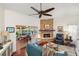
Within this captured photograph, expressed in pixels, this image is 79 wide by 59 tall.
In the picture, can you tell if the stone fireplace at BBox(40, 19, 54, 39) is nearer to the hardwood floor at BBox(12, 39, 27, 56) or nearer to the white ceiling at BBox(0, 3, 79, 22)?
the white ceiling at BBox(0, 3, 79, 22)

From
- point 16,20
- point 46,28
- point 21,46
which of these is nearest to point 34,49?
point 21,46

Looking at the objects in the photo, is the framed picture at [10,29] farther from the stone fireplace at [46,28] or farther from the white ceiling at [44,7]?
the stone fireplace at [46,28]

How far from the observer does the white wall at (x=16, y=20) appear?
1859 millimetres

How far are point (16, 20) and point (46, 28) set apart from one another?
17.9 inches

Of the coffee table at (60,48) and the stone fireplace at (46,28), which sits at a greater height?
the stone fireplace at (46,28)

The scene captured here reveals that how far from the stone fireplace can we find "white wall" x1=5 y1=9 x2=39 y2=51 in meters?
0.09

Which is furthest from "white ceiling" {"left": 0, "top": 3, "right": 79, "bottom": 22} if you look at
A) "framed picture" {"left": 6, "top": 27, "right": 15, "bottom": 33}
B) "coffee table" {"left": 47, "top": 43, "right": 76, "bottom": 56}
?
"coffee table" {"left": 47, "top": 43, "right": 76, "bottom": 56}

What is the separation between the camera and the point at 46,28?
1881 millimetres

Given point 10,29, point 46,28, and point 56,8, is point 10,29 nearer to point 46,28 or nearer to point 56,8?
point 46,28

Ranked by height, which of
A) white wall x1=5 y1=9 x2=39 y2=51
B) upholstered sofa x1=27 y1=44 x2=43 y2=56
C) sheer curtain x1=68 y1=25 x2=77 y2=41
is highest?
white wall x1=5 y1=9 x2=39 y2=51

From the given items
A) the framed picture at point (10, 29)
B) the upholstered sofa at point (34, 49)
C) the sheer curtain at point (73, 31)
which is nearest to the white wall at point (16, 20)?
the framed picture at point (10, 29)

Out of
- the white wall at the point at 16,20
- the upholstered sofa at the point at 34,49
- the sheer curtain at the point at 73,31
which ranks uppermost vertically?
the white wall at the point at 16,20

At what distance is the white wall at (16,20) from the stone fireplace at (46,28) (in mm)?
87

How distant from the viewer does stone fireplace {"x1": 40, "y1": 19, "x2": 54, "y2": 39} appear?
1.87 metres
